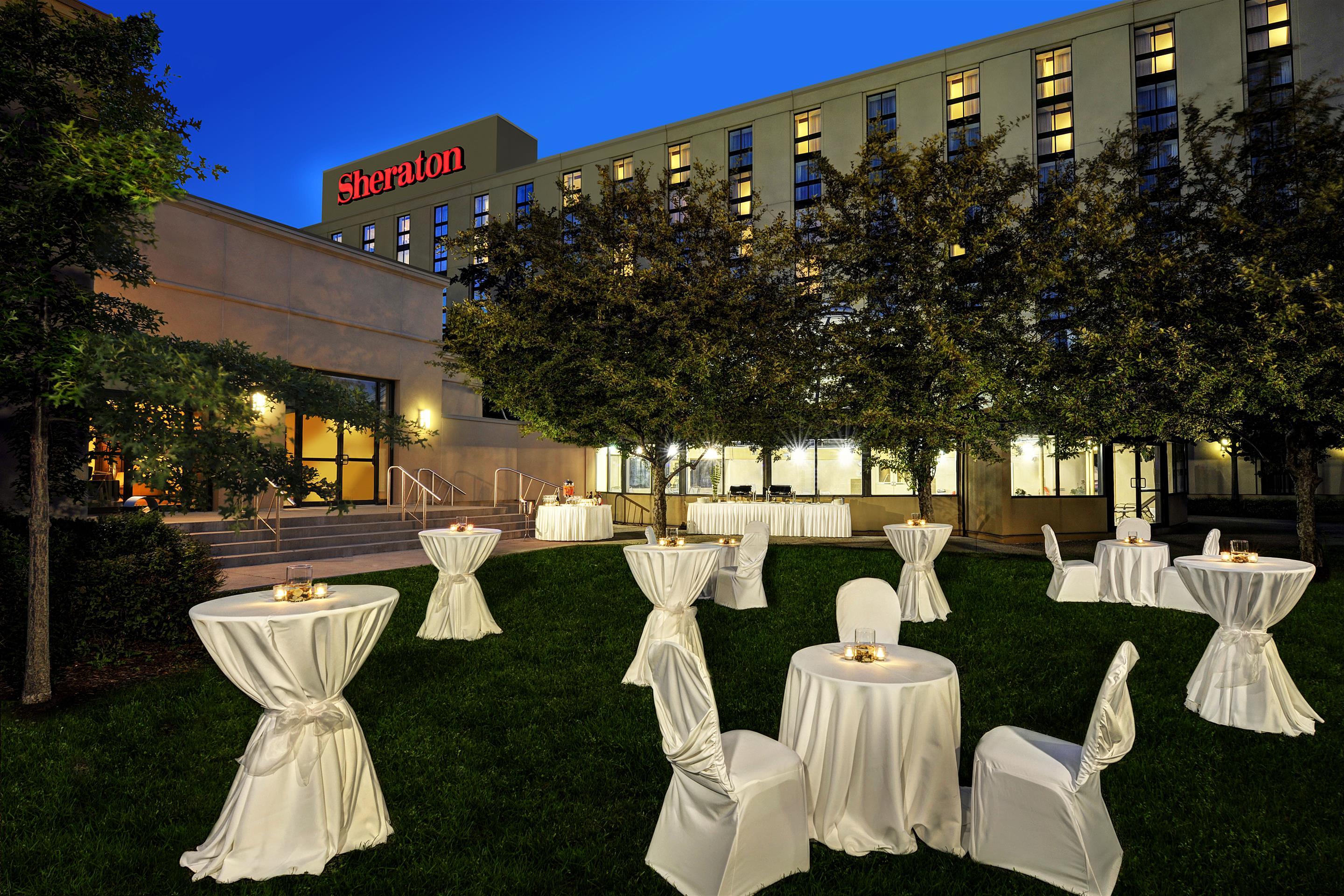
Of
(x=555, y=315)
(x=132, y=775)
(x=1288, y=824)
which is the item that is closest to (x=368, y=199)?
(x=555, y=315)

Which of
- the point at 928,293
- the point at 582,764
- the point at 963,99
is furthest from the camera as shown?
the point at 963,99

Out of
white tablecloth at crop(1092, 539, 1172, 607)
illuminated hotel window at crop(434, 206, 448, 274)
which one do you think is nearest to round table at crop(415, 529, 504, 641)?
white tablecloth at crop(1092, 539, 1172, 607)

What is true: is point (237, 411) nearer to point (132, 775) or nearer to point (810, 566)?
point (132, 775)

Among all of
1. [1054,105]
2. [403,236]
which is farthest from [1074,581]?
[403,236]

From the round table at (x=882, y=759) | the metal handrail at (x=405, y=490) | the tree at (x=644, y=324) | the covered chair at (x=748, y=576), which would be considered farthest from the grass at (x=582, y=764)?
the metal handrail at (x=405, y=490)

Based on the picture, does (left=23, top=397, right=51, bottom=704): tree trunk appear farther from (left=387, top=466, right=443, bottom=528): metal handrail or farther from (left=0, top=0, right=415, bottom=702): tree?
(left=387, top=466, right=443, bottom=528): metal handrail

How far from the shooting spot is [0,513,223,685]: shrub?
228 inches

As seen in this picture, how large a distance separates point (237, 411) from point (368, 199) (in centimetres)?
5029

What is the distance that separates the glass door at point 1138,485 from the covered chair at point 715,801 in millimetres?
17568

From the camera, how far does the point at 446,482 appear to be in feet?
56.6

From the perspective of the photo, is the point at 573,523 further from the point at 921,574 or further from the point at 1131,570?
the point at 1131,570

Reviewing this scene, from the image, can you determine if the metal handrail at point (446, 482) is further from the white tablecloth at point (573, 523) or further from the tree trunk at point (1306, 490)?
the tree trunk at point (1306, 490)

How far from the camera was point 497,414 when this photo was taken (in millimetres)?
26844

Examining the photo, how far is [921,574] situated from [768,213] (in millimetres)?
28014
